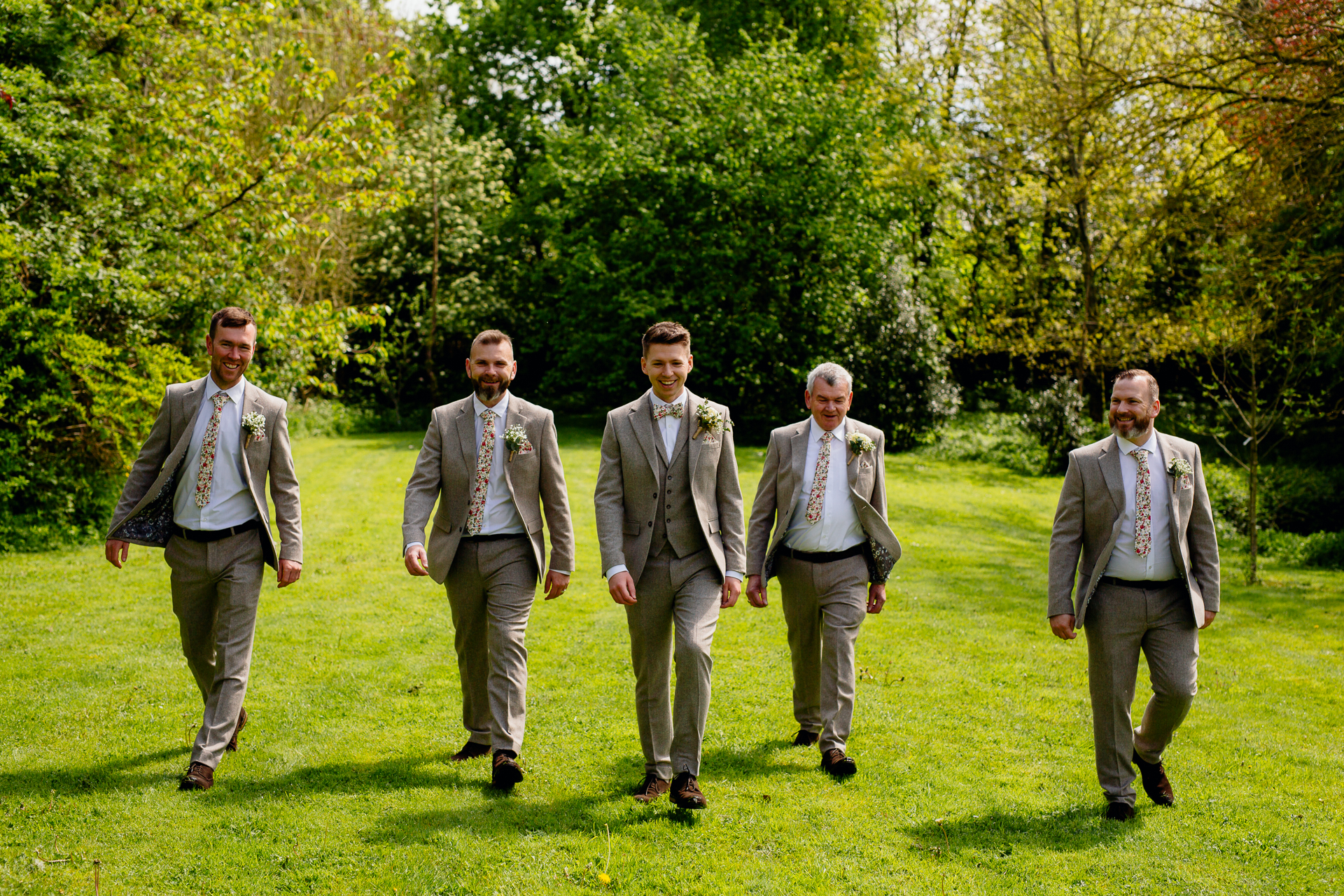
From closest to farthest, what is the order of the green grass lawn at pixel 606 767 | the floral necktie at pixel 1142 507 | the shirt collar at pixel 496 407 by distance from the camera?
1. the green grass lawn at pixel 606 767
2. the floral necktie at pixel 1142 507
3. the shirt collar at pixel 496 407

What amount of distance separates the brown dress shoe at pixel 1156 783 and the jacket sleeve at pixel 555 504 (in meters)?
3.17

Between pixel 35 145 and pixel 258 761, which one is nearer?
pixel 258 761

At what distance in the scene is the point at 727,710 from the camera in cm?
723

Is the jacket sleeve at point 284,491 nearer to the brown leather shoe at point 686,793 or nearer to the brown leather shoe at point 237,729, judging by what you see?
the brown leather shoe at point 237,729

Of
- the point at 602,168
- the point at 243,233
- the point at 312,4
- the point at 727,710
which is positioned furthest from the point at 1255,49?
the point at 312,4

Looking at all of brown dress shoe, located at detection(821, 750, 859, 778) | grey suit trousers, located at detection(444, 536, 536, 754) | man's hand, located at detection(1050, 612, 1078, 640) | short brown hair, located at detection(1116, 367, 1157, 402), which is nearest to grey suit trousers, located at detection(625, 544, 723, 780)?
grey suit trousers, located at detection(444, 536, 536, 754)

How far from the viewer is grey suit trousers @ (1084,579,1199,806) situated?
17.9ft

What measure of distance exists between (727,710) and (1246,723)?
3495 millimetres

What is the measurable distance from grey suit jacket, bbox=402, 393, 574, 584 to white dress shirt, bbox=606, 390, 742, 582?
1.89 feet

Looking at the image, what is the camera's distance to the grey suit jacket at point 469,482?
5.81 meters

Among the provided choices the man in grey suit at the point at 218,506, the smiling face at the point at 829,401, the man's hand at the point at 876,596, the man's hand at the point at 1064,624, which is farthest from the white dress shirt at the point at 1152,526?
the man in grey suit at the point at 218,506

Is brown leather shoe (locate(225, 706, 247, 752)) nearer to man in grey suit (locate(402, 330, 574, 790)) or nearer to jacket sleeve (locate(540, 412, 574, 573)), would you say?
man in grey suit (locate(402, 330, 574, 790))

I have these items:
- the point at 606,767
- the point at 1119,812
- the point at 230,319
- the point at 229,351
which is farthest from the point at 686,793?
the point at 230,319

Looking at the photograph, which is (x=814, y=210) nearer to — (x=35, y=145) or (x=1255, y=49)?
(x=1255, y=49)
